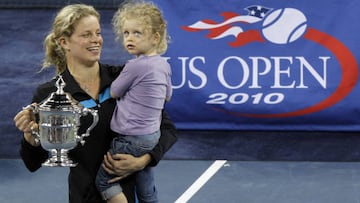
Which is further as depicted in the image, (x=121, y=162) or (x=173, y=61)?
(x=173, y=61)

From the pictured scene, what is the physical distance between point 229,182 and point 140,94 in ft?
11.8

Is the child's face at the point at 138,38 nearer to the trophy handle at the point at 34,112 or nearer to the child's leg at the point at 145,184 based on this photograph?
the child's leg at the point at 145,184

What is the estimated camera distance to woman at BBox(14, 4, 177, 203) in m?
4.52

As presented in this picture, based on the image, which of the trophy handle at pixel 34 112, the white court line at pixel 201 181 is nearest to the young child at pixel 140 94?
the trophy handle at pixel 34 112

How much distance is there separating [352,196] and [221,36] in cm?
199

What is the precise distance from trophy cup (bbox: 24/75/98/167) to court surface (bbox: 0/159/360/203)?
3.41 meters

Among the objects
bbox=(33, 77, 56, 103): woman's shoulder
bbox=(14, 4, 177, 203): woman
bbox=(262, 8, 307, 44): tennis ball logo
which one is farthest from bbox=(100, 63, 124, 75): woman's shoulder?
bbox=(262, 8, 307, 44): tennis ball logo

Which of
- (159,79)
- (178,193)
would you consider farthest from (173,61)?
(159,79)

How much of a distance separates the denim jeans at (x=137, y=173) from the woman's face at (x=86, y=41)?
405mm

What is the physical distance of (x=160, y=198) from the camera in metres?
7.65

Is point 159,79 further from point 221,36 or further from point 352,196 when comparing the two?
point 221,36

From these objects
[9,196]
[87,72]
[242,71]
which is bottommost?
[9,196]

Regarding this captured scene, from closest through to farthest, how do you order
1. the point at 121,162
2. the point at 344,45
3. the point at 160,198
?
the point at 121,162 → the point at 160,198 → the point at 344,45

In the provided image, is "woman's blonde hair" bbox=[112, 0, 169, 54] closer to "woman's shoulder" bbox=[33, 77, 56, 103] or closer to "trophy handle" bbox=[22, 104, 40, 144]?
"woman's shoulder" bbox=[33, 77, 56, 103]
